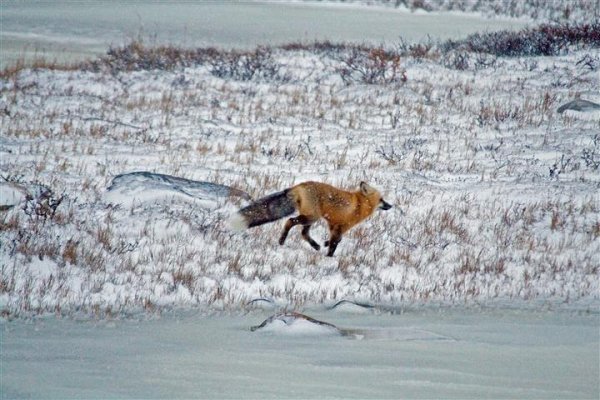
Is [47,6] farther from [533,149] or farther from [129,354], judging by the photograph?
[129,354]

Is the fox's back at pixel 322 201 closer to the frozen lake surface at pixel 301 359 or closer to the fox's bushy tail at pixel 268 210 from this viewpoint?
the fox's bushy tail at pixel 268 210

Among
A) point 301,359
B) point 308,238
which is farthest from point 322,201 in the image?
point 301,359

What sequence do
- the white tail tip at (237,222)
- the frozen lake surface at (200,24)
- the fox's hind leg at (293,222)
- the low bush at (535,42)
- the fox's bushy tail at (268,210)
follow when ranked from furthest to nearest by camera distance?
the frozen lake surface at (200,24) → the low bush at (535,42) → the fox's hind leg at (293,222) → the fox's bushy tail at (268,210) → the white tail tip at (237,222)

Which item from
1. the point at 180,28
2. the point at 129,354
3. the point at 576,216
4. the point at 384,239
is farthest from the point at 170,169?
the point at 180,28

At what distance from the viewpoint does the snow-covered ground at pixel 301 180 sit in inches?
336

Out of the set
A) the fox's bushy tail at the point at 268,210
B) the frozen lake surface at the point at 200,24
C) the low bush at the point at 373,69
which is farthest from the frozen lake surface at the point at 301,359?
the frozen lake surface at the point at 200,24

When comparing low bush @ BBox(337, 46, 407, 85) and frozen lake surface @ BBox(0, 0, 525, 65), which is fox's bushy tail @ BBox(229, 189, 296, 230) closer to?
low bush @ BBox(337, 46, 407, 85)

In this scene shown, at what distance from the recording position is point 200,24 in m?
30.7

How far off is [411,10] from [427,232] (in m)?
27.2

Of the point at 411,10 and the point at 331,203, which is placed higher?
the point at 411,10

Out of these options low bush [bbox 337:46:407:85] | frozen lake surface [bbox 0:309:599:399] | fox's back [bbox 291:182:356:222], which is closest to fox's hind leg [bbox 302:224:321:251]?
fox's back [bbox 291:182:356:222]

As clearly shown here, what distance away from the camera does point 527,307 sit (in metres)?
8.02

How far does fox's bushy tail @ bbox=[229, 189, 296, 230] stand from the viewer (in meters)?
9.06

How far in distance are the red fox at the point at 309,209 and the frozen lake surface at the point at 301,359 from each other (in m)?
1.95
